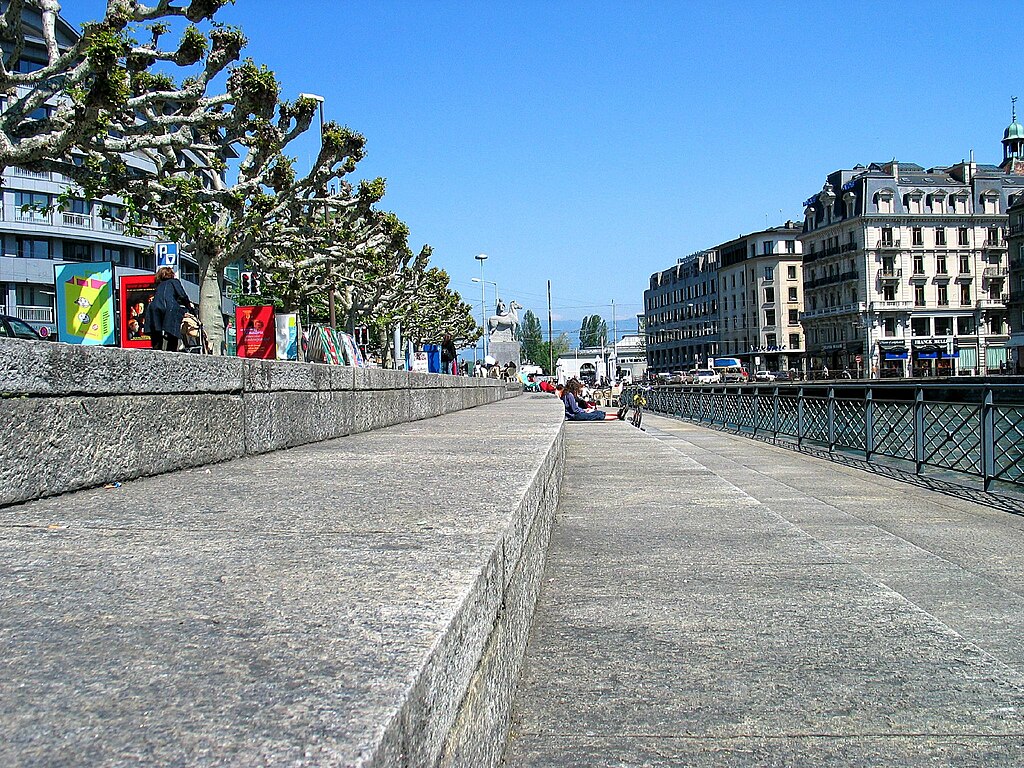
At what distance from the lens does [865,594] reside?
4.72m

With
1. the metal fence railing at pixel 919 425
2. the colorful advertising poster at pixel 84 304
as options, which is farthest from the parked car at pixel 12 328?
→ the metal fence railing at pixel 919 425

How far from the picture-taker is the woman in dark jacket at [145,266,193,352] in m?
14.1

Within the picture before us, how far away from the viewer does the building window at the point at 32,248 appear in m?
53.5

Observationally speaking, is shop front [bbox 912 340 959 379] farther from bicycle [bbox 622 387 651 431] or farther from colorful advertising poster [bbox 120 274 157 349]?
colorful advertising poster [bbox 120 274 157 349]

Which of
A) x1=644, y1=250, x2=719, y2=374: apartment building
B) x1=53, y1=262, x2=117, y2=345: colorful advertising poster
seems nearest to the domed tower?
x1=644, y1=250, x2=719, y2=374: apartment building

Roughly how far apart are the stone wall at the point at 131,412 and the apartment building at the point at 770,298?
9979cm

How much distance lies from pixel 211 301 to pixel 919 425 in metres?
14.3

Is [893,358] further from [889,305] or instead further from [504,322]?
[504,322]

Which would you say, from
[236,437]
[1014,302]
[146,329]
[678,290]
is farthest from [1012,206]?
[236,437]

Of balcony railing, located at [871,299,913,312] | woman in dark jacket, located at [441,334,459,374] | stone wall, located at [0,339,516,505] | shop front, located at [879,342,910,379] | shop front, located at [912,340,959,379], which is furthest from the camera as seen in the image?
balcony railing, located at [871,299,913,312]

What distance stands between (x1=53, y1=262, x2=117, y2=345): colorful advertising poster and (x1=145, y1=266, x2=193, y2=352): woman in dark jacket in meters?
0.68

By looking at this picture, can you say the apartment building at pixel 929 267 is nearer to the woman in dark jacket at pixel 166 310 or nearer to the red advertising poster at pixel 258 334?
the red advertising poster at pixel 258 334

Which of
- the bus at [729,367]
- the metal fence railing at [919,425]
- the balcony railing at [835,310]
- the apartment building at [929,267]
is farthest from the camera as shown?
the bus at [729,367]

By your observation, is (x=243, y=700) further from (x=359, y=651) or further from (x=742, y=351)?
(x=742, y=351)
